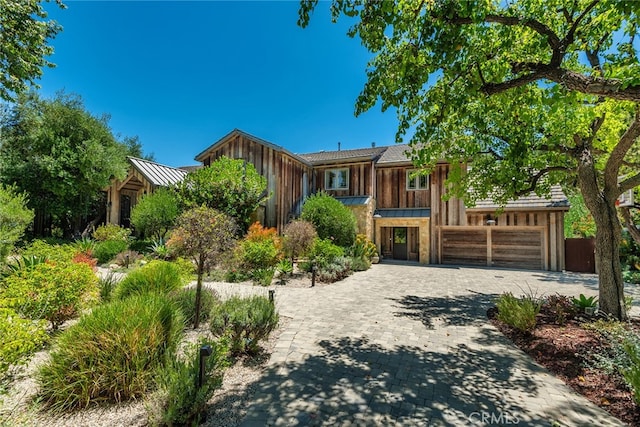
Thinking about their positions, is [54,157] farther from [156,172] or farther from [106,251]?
[106,251]

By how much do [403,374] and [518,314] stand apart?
321cm

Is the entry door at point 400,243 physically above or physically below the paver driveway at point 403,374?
above

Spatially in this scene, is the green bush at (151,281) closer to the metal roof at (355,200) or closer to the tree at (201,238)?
the tree at (201,238)

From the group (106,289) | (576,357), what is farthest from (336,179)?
(576,357)

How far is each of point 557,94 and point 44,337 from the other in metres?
8.15

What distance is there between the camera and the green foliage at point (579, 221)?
63.2ft

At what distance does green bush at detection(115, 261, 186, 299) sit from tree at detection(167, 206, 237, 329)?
1.24m

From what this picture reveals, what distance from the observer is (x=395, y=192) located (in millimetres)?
17453

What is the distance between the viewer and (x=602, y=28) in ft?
15.9

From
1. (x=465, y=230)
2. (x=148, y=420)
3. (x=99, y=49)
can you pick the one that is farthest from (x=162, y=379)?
(x=465, y=230)

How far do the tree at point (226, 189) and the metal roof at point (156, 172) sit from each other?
2.94 m

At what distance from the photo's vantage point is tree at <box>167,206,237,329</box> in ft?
17.5

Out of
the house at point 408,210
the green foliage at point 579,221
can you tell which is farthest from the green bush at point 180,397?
the green foliage at point 579,221

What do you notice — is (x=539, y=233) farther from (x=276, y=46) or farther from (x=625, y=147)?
(x=276, y=46)
